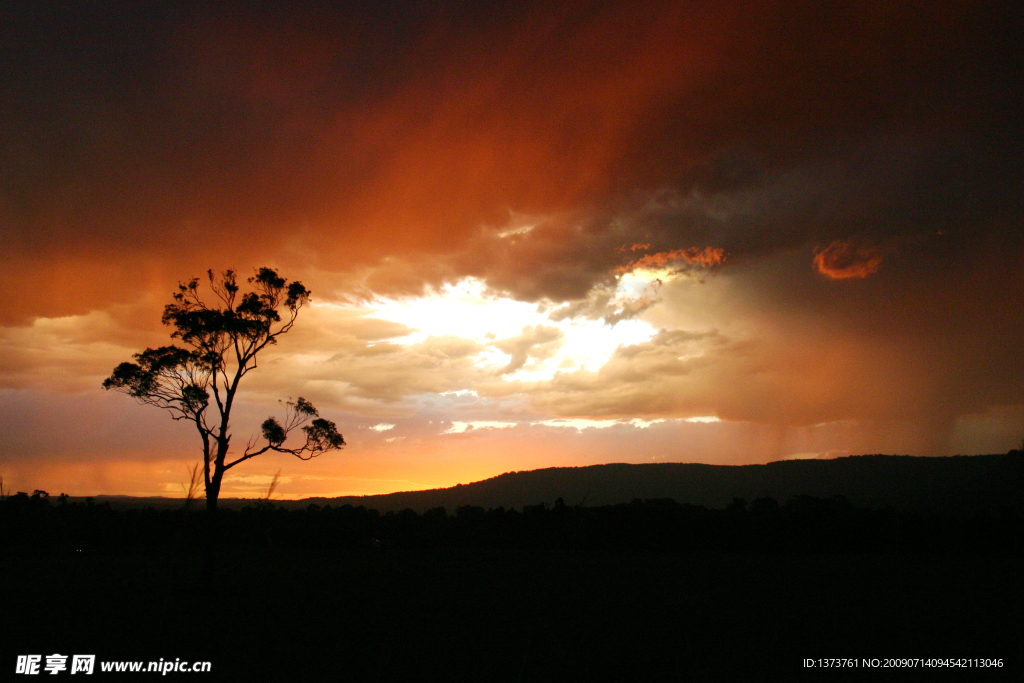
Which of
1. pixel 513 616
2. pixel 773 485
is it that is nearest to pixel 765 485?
pixel 773 485

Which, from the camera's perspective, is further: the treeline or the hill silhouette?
the hill silhouette

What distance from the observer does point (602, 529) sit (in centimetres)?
3944

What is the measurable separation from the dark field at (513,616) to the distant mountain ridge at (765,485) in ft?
92.4

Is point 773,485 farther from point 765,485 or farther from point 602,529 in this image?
point 602,529

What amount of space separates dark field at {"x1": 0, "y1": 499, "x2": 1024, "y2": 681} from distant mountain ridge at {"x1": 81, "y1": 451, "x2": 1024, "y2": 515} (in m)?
28.2

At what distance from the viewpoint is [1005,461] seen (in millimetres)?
69812

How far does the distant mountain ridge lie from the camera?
6188 centimetres

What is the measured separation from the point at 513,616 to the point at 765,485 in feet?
271

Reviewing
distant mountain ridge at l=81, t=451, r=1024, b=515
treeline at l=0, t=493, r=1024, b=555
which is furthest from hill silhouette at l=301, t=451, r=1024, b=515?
treeline at l=0, t=493, r=1024, b=555

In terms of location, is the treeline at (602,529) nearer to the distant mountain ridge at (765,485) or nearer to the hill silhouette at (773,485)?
the distant mountain ridge at (765,485)

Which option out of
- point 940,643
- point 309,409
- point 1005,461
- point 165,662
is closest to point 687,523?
point 940,643

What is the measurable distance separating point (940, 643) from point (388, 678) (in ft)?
43.7

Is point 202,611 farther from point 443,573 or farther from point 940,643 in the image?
point 940,643

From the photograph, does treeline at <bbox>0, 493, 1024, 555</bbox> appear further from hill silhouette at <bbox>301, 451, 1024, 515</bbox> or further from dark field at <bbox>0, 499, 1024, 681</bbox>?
hill silhouette at <bbox>301, 451, 1024, 515</bbox>
